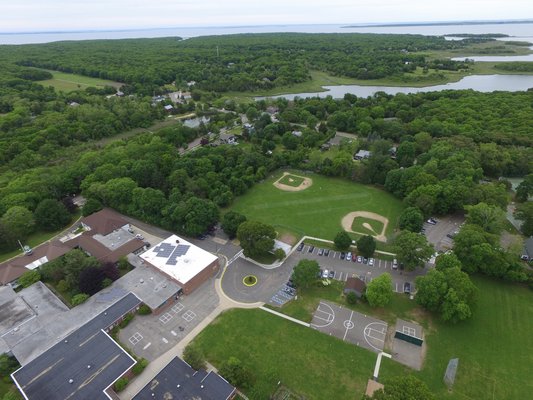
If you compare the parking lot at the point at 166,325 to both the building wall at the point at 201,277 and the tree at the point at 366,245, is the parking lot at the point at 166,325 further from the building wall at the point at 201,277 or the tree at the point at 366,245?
the tree at the point at 366,245

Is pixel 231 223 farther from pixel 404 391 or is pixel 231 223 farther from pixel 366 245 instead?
pixel 404 391

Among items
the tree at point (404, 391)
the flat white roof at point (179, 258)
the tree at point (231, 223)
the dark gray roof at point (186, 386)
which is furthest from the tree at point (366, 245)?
the dark gray roof at point (186, 386)

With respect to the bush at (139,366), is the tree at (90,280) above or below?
above

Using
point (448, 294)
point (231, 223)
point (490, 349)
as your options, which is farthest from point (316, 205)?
point (490, 349)

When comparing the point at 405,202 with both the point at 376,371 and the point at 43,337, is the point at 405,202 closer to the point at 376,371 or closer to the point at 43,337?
the point at 376,371

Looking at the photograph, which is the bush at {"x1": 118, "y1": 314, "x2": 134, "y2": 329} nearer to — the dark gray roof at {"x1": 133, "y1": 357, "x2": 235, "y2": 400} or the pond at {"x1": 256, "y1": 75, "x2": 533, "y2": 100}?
the dark gray roof at {"x1": 133, "y1": 357, "x2": 235, "y2": 400}

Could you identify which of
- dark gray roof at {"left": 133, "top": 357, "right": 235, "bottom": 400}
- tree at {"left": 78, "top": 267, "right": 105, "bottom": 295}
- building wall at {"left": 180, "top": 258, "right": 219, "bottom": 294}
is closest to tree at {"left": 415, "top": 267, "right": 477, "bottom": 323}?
dark gray roof at {"left": 133, "top": 357, "right": 235, "bottom": 400}
